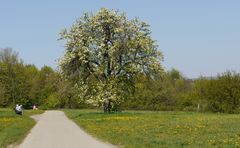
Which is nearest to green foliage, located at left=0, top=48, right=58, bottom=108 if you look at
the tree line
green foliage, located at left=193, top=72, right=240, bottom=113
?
the tree line

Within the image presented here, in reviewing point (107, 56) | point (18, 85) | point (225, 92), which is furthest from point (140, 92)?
point (107, 56)

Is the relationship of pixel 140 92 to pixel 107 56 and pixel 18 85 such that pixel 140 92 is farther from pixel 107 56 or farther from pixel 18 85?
pixel 107 56

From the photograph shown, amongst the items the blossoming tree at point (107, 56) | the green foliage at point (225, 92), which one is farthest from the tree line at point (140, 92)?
the blossoming tree at point (107, 56)

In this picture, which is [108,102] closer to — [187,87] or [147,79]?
[147,79]

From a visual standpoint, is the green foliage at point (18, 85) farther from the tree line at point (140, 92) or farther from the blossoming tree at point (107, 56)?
the blossoming tree at point (107, 56)

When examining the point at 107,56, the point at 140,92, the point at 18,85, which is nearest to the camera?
the point at 107,56

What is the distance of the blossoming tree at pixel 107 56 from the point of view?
166 feet

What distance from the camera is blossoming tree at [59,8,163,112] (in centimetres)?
5072

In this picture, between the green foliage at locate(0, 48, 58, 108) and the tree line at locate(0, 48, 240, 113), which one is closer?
the tree line at locate(0, 48, 240, 113)

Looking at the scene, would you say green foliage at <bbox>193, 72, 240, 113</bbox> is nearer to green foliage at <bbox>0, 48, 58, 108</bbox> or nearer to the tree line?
the tree line

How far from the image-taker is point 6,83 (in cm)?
10006

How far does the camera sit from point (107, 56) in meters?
51.7

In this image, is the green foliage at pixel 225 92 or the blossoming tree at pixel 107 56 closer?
the blossoming tree at pixel 107 56

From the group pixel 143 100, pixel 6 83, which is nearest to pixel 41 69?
pixel 6 83
